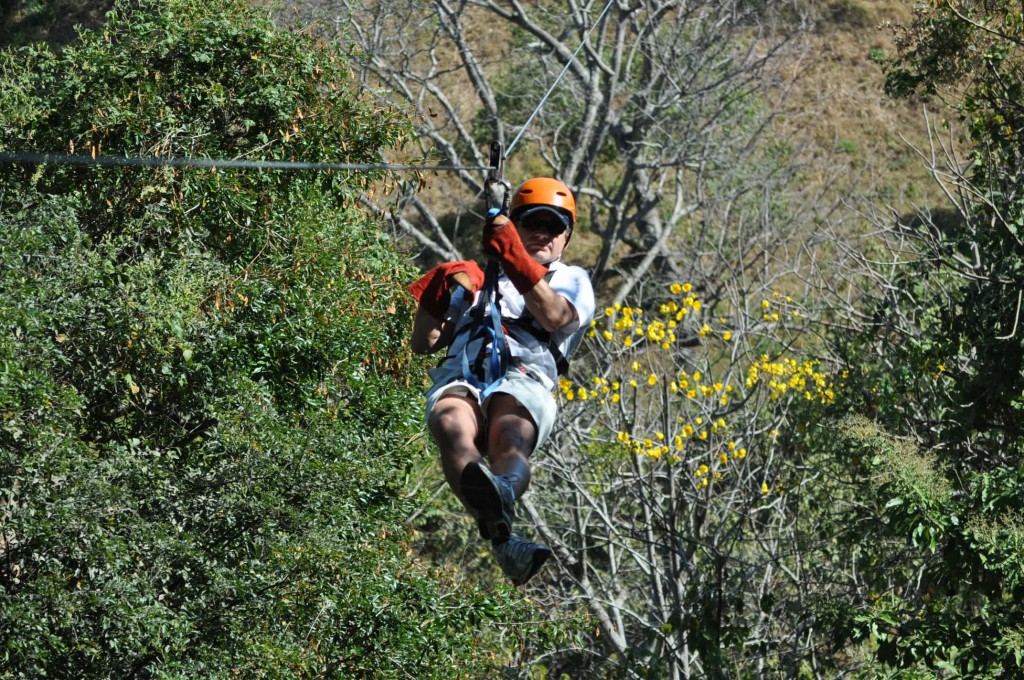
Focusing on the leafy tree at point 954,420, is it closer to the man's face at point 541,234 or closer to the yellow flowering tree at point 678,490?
the yellow flowering tree at point 678,490

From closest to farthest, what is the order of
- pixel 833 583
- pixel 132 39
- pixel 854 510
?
pixel 132 39 < pixel 854 510 < pixel 833 583

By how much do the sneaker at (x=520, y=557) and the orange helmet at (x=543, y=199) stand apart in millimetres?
1323

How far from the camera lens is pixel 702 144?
2317cm

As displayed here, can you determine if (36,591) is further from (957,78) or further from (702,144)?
(702,144)

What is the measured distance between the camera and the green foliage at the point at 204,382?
8.06 metres

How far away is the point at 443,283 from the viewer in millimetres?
5254

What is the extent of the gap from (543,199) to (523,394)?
31.4 inches

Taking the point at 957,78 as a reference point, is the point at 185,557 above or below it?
below

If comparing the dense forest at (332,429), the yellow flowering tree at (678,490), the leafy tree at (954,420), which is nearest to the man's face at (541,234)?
the dense forest at (332,429)

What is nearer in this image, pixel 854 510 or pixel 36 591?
pixel 36 591

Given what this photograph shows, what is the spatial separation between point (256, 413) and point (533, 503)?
19.9 feet

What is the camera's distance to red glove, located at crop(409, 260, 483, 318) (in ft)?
16.7

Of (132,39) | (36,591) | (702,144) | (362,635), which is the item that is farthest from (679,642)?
(702,144)

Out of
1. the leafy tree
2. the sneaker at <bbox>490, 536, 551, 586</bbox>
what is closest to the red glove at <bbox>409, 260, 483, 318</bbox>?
the sneaker at <bbox>490, 536, 551, 586</bbox>
